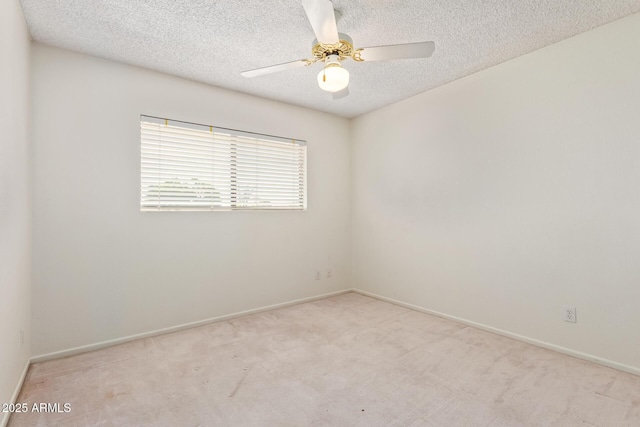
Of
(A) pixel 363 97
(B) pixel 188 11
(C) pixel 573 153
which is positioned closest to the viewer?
(B) pixel 188 11

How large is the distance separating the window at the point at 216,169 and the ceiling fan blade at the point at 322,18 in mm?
1806

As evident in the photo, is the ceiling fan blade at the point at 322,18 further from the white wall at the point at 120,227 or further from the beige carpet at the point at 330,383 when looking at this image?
the beige carpet at the point at 330,383

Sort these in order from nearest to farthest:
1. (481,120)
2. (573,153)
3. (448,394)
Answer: (448,394) → (573,153) → (481,120)

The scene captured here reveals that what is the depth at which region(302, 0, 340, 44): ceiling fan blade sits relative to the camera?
1.57m

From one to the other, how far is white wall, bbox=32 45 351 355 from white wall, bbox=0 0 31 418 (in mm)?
173

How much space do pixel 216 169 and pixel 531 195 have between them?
2973 millimetres

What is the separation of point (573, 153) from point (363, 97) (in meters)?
2.07

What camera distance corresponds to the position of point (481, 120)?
2.95 m

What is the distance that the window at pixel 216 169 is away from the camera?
289 cm

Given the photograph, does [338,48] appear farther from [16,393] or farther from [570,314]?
[16,393]

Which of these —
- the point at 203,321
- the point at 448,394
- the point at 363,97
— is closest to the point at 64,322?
the point at 203,321

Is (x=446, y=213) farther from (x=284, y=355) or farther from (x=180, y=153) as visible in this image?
(x=180, y=153)

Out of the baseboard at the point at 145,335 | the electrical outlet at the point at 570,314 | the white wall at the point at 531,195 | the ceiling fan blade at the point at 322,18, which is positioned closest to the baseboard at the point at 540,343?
the white wall at the point at 531,195

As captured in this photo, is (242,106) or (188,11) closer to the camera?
(188,11)
